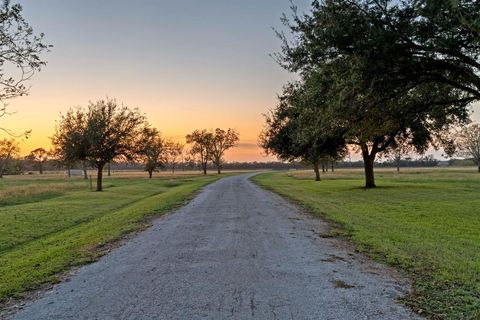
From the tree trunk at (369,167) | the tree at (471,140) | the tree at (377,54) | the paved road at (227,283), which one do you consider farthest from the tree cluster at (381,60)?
the tree at (471,140)

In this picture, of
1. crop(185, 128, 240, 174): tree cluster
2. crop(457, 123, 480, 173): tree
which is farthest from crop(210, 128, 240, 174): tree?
crop(457, 123, 480, 173): tree

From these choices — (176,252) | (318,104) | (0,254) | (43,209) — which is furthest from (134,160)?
(176,252)

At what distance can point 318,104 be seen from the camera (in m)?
17.7

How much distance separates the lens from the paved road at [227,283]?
5422mm

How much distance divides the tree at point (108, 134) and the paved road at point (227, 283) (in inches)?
1291

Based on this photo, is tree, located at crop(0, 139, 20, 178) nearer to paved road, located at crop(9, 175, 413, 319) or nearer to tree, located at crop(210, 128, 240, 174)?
tree, located at crop(210, 128, 240, 174)

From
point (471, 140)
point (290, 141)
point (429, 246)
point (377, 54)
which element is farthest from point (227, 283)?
point (471, 140)

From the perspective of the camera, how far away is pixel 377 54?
14.0 m

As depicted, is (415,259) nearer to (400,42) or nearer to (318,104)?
(400,42)

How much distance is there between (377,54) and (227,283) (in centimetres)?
1043

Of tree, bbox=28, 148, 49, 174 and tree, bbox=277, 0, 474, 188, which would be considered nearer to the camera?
tree, bbox=277, 0, 474, 188

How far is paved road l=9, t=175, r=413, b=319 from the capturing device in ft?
17.8

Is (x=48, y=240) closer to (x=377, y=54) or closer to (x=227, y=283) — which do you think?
(x=227, y=283)

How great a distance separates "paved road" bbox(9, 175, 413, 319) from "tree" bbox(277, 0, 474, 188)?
7006 millimetres
